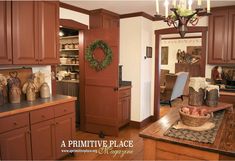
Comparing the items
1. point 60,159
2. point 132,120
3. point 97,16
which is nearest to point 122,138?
point 132,120

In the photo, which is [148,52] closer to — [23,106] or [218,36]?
[218,36]

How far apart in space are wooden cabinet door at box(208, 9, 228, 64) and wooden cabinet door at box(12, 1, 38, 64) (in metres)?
3.08

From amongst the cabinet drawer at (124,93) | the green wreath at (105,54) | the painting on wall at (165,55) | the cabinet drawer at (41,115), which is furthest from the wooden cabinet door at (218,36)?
the painting on wall at (165,55)

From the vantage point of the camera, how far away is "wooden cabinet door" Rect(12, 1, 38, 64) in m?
2.43

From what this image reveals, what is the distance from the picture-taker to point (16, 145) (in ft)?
7.16

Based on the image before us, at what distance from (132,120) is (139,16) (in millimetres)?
2226

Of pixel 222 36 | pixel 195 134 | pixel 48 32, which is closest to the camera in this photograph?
pixel 195 134

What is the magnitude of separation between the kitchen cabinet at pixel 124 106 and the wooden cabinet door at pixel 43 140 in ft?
5.31

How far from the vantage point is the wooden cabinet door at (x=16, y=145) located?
2064 millimetres

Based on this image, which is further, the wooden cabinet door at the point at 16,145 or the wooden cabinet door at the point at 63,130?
the wooden cabinet door at the point at 63,130

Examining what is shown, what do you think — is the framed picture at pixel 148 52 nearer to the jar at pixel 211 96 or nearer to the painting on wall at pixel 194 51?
the jar at pixel 211 96

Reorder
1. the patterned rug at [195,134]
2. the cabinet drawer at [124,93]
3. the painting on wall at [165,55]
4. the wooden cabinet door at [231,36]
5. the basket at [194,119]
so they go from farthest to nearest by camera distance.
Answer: the painting on wall at [165,55], the cabinet drawer at [124,93], the wooden cabinet door at [231,36], the basket at [194,119], the patterned rug at [195,134]

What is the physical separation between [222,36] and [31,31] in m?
3.24

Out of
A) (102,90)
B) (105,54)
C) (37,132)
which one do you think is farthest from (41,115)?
(105,54)
